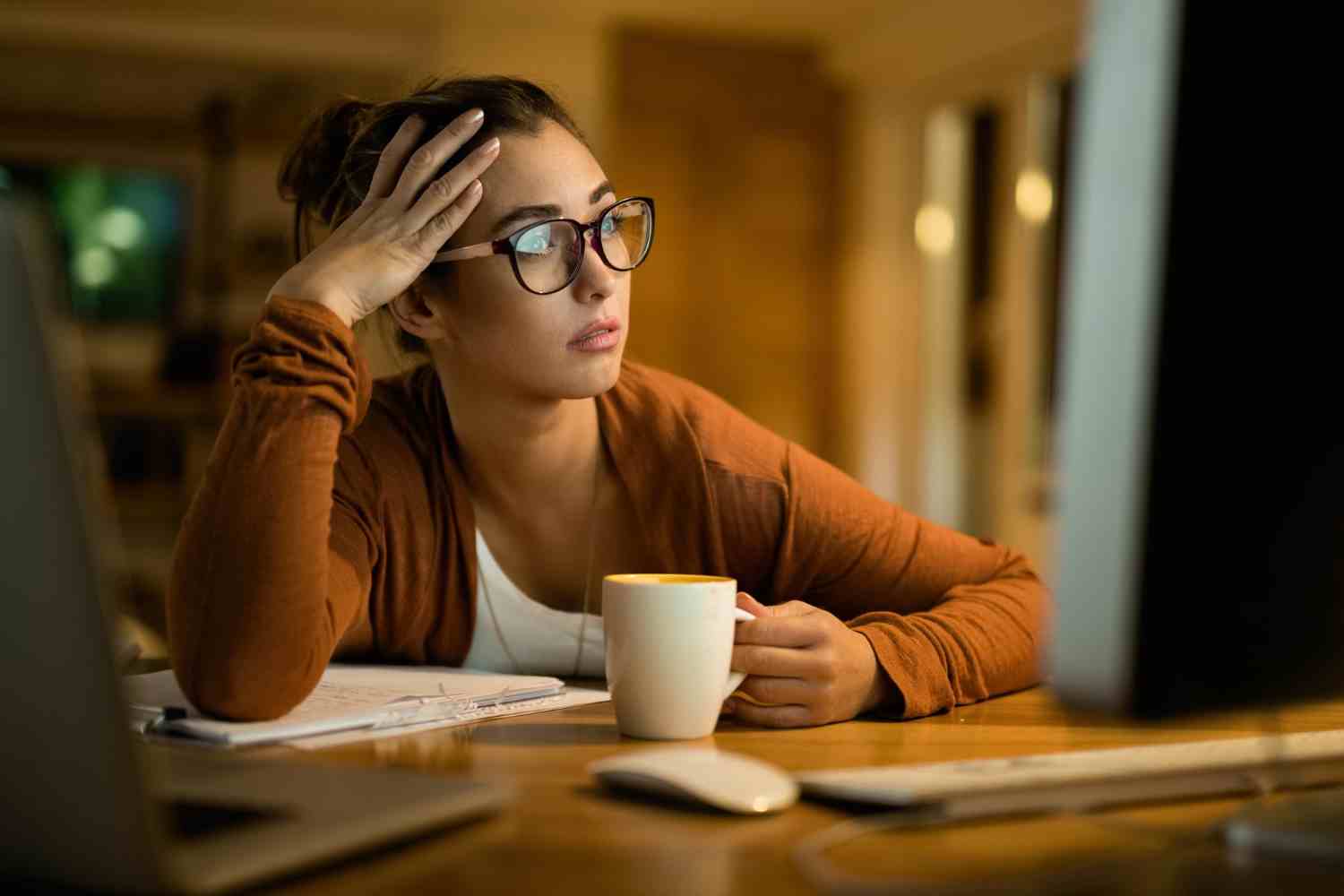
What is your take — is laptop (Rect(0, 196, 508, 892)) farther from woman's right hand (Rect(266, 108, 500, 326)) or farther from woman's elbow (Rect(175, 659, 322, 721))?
woman's right hand (Rect(266, 108, 500, 326))

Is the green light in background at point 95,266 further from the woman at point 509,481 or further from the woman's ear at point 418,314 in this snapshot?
the woman's ear at point 418,314

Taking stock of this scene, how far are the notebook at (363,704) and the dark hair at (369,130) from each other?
1.57 ft

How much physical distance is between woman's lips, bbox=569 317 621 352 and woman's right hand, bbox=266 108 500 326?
16cm

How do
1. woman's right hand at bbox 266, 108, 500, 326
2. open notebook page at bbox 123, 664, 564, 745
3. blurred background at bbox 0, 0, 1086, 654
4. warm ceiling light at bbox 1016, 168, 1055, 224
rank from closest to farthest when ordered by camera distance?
open notebook page at bbox 123, 664, 564, 745 < woman's right hand at bbox 266, 108, 500, 326 < warm ceiling light at bbox 1016, 168, 1055, 224 < blurred background at bbox 0, 0, 1086, 654

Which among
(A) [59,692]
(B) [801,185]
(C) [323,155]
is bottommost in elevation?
(A) [59,692]

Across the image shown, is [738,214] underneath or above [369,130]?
above

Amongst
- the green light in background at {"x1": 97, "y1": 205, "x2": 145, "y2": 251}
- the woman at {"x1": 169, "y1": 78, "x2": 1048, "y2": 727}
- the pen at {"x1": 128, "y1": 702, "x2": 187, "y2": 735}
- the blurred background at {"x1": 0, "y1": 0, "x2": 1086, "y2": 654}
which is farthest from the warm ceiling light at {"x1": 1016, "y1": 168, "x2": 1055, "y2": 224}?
the green light in background at {"x1": 97, "y1": 205, "x2": 145, "y2": 251}

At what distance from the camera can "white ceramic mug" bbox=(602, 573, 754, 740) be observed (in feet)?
3.09

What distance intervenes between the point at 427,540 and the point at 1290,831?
0.86 metres

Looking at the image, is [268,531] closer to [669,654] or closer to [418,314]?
[669,654]

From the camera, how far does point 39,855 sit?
0.56 m

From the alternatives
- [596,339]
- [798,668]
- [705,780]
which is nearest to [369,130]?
[596,339]

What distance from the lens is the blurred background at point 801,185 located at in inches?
193

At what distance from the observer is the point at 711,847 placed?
66 centimetres
